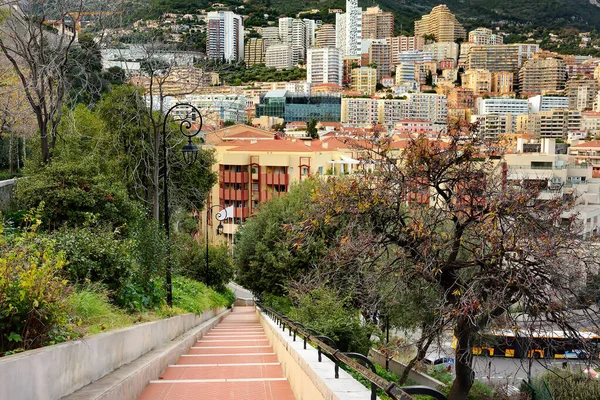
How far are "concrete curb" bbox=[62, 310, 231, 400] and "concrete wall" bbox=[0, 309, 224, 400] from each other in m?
0.08

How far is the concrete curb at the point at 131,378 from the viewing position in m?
5.48

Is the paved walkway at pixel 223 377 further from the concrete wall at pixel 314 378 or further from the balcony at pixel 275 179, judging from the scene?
the balcony at pixel 275 179

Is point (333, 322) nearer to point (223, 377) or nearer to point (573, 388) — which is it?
Result: point (223, 377)

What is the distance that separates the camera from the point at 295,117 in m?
191

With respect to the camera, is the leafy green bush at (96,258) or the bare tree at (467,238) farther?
the bare tree at (467,238)

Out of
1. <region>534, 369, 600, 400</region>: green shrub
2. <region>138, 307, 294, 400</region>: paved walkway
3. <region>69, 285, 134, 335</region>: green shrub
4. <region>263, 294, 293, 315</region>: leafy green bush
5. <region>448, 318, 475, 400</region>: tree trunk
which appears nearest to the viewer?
<region>69, 285, 134, 335</region>: green shrub

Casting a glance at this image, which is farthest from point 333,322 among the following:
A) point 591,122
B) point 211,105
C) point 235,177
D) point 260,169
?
point 591,122

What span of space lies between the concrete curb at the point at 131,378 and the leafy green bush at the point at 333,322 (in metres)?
3.36

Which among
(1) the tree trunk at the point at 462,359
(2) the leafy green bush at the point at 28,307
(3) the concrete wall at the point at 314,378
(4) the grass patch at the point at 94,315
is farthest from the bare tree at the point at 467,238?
(2) the leafy green bush at the point at 28,307

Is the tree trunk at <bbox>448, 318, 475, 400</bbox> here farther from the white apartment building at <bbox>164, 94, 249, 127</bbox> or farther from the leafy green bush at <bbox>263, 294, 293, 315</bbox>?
the leafy green bush at <bbox>263, 294, 293, 315</bbox>

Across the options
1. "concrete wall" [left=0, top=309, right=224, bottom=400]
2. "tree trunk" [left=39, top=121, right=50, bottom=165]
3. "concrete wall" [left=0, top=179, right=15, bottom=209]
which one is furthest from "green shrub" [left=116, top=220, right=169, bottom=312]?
"concrete wall" [left=0, top=179, right=15, bottom=209]

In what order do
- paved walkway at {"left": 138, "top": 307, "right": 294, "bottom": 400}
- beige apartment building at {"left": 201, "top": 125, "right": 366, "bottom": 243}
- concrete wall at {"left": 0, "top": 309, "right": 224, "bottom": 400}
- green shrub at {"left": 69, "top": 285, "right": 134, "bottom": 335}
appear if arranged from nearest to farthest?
concrete wall at {"left": 0, "top": 309, "right": 224, "bottom": 400} → green shrub at {"left": 69, "top": 285, "right": 134, "bottom": 335} → paved walkway at {"left": 138, "top": 307, "right": 294, "bottom": 400} → beige apartment building at {"left": 201, "top": 125, "right": 366, "bottom": 243}

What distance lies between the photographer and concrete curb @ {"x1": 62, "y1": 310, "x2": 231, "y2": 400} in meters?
5.48

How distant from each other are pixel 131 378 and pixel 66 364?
4.45 feet
